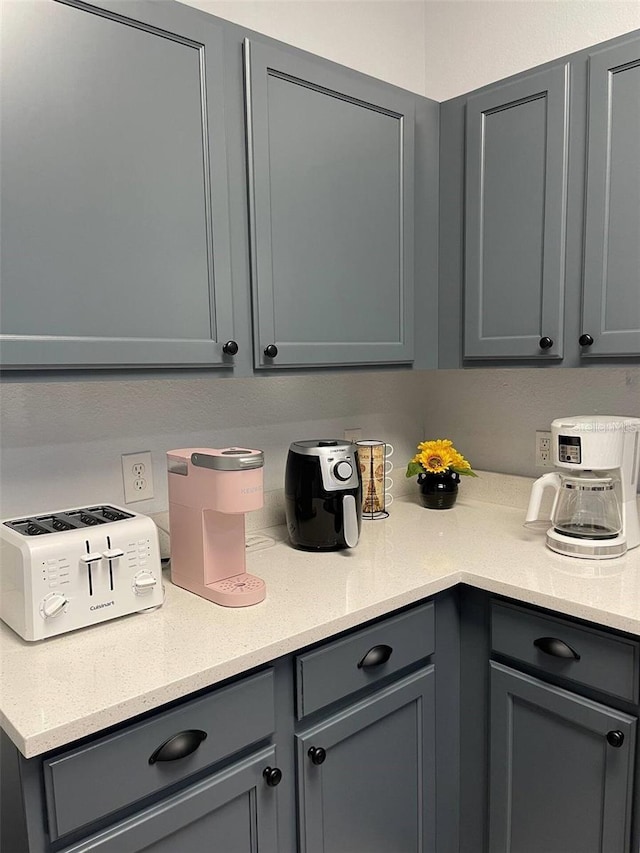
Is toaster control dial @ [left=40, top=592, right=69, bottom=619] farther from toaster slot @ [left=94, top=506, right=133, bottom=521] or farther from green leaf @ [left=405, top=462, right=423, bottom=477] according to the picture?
green leaf @ [left=405, top=462, right=423, bottom=477]

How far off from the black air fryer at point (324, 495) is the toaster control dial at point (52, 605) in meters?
0.65

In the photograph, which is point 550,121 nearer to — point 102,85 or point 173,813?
point 102,85

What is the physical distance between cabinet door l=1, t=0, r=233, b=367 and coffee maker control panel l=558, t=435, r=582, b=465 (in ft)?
2.72

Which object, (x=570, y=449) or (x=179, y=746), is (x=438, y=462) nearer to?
(x=570, y=449)

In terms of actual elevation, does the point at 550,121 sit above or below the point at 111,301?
above

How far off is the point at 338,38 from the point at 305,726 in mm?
1943

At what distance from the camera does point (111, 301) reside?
1.21m

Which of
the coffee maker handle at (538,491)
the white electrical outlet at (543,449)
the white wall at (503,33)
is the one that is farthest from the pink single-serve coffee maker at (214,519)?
the white wall at (503,33)

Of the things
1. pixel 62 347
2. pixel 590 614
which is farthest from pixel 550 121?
pixel 62 347

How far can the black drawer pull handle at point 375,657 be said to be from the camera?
1343 millimetres

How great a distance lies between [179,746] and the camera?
3.43 feet

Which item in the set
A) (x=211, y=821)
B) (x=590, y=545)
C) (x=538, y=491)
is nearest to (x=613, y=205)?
(x=538, y=491)

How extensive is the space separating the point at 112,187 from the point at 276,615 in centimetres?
88

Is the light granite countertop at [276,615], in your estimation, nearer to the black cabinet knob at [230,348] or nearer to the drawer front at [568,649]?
the drawer front at [568,649]
